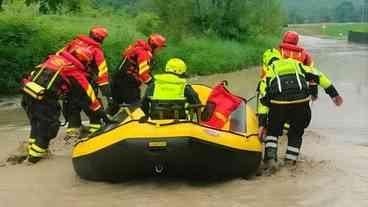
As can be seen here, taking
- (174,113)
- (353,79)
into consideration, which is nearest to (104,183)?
(174,113)

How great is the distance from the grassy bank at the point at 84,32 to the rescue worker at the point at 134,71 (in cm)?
618

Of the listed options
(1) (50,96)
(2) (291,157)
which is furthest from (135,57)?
(2) (291,157)

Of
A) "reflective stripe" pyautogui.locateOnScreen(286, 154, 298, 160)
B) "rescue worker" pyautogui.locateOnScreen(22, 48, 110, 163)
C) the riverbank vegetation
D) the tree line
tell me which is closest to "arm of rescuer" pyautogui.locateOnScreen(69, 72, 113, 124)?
"rescue worker" pyautogui.locateOnScreen(22, 48, 110, 163)

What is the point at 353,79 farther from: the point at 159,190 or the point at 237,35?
the point at 159,190

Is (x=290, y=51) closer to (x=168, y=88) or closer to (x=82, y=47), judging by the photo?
(x=168, y=88)

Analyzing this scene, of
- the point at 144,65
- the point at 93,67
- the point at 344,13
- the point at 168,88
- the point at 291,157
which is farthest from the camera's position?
the point at 344,13

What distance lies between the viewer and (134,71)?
35.0 feet

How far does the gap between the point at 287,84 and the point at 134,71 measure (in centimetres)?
327

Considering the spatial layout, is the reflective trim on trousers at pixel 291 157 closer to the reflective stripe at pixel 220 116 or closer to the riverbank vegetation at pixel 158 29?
the reflective stripe at pixel 220 116

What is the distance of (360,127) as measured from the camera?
13.1 meters

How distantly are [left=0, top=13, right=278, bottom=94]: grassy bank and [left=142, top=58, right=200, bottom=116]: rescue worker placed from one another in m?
9.26

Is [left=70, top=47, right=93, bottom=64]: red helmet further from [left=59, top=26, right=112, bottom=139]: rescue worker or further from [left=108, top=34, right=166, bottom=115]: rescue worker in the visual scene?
[left=108, top=34, right=166, bottom=115]: rescue worker

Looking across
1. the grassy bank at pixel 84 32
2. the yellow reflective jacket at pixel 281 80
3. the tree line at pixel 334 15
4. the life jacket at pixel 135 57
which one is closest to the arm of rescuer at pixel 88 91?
the life jacket at pixel 135 57

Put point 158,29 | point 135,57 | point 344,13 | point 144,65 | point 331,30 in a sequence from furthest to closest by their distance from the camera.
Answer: point 344,13 → point 331,30 → point 158,29 → point 135,57 → point 144,65
